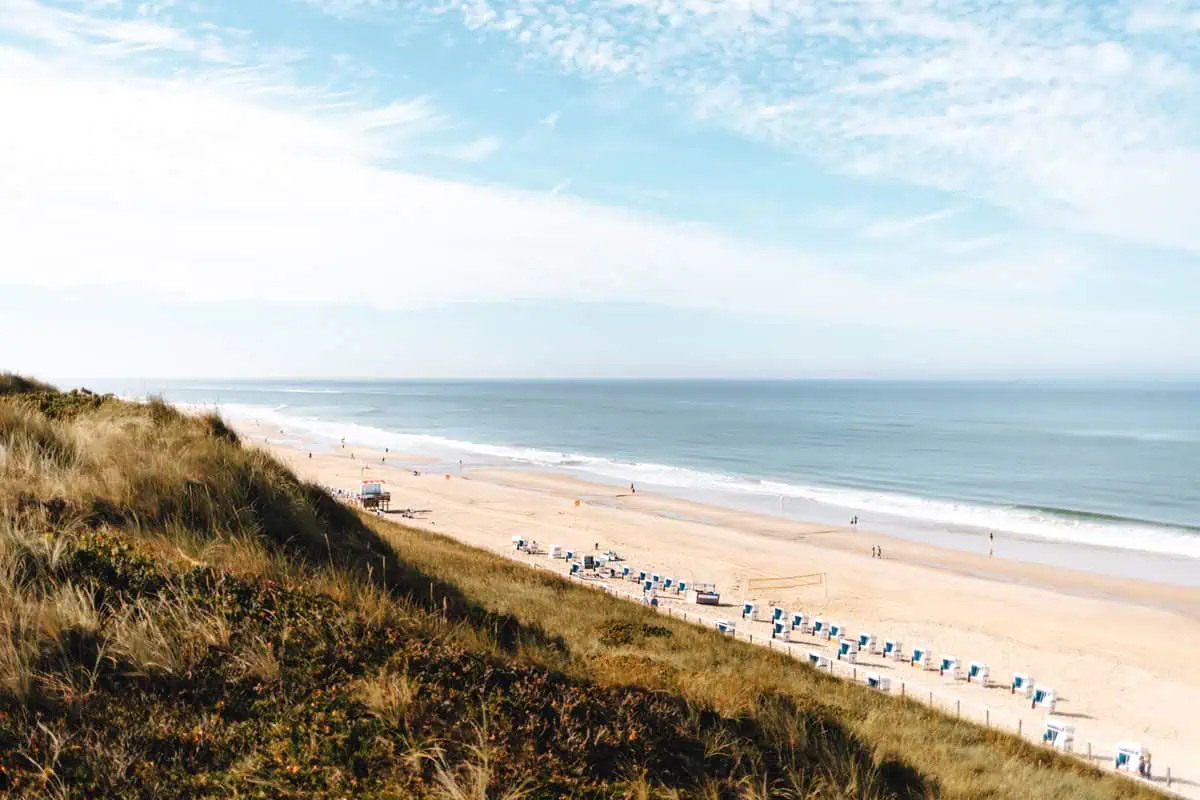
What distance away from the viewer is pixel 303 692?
3818 millimetres

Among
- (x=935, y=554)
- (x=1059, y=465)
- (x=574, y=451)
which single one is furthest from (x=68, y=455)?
(x=1059, y=465)

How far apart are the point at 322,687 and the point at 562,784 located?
1.41 meters

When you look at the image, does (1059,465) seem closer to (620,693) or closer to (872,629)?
(872,629)

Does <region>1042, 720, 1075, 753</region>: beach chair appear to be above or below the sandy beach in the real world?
above

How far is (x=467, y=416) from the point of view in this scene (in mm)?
126500

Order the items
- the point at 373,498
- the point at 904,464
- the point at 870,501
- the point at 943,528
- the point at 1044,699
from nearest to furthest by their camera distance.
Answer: the point at 1044,699
the point at 373,498
the point at 943,528
the point at 870,501
the point at 904,464

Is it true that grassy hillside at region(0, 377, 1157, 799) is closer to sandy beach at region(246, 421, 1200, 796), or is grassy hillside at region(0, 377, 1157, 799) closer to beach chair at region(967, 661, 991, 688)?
sandy beach at region(246, 421, 1200, 796)

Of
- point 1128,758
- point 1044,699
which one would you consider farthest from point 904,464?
point 1128,758

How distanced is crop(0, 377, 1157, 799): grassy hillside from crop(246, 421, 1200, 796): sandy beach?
4.63 m

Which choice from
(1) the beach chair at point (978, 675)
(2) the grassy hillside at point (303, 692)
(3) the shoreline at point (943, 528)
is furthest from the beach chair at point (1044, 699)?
(3) the shoreline at point (943, 528)

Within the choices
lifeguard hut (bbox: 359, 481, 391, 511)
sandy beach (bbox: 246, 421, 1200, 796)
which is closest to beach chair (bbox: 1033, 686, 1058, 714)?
sandy beach (bbox: 246, 421, 1200, 796)

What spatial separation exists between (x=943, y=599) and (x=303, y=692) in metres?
28.9

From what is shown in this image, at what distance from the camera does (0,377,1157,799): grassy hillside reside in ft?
10.8

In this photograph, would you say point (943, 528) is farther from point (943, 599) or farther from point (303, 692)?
point (303, 692)
